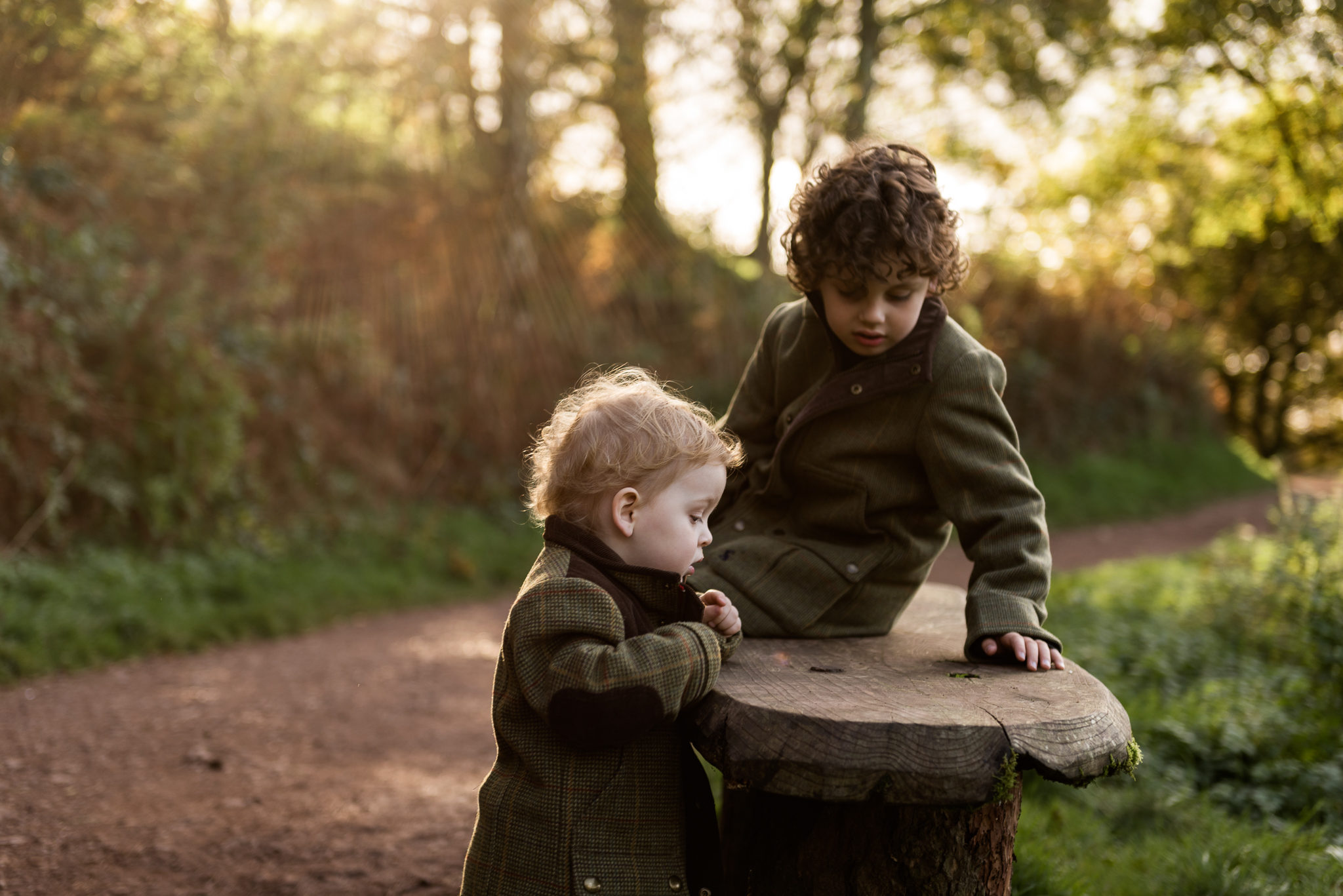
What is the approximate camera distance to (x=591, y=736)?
1.84 metres

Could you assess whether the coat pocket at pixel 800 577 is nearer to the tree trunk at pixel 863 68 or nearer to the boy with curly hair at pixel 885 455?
the boy with curly hair at pixel 885 455

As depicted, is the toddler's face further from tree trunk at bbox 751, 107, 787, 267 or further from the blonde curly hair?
tree trunk at bbox 751, 107, 787, 267

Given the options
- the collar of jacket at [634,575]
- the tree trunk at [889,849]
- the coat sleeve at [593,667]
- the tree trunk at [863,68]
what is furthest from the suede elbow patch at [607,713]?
the tree trunk at [863,68]

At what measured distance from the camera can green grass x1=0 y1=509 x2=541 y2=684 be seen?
16.9ft

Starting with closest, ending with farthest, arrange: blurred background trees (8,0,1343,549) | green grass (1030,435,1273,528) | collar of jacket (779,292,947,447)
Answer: collar of jacket (779,292,947,447) < blurred background trees (8,0,1343,549) < green grass (1030,435,1273,528)

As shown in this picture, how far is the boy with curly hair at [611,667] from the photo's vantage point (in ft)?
6.08

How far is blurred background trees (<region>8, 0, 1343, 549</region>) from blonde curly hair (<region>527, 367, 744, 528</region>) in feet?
16.0

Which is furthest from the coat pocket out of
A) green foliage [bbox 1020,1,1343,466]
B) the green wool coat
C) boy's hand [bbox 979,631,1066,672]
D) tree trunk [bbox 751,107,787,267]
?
tree trunk [bbox 751,107,787,267]

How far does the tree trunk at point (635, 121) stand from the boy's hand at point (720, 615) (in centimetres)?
1003

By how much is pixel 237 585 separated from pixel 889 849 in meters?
5.33

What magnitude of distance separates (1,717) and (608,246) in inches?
332

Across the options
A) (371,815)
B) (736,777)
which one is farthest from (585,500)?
(371,815)

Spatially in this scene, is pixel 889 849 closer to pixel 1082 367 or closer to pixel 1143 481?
pixel 1143 481

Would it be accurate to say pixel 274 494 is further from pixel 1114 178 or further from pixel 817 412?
pixel 1114 178
